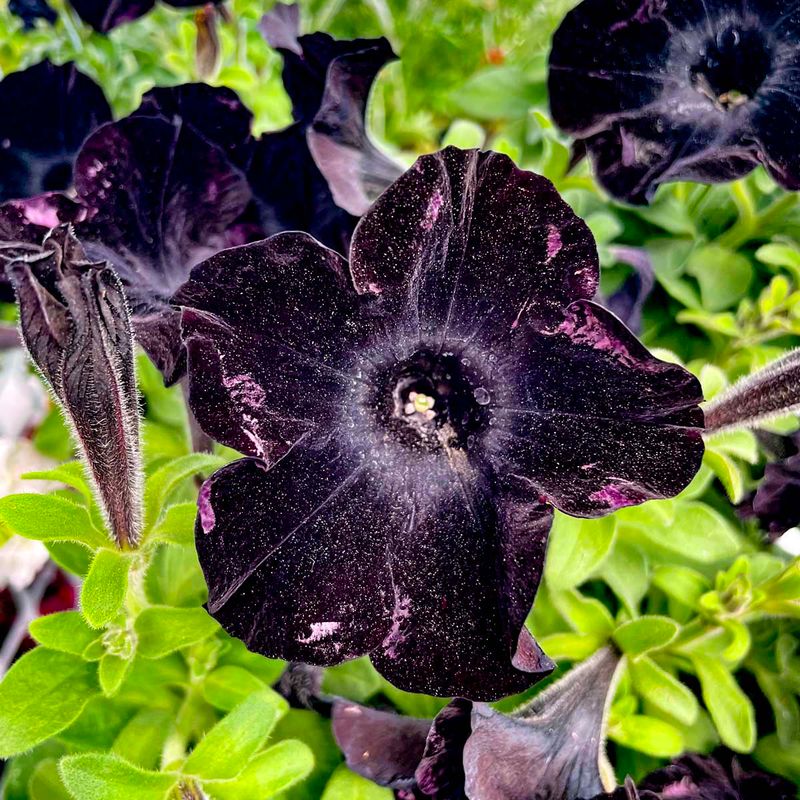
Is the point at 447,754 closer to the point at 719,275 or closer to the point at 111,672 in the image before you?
the point at 111,672

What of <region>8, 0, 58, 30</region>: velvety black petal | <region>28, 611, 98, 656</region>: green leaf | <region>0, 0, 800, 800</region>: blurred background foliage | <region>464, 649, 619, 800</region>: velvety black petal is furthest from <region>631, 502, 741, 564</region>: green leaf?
<region>8, 0, 58, 30</region>: velvety black petal

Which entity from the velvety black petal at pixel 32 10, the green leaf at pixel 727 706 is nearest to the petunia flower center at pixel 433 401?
the green leaf at pixel 727 706

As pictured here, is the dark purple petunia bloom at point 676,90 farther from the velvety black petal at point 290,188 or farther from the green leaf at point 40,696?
the green leaf at point 40,696

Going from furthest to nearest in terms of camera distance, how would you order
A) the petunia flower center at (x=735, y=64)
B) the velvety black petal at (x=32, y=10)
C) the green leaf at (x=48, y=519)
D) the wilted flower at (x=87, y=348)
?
the velvety black petal at (x=32, y=10) → the petunia flower center at (x=735, y=64) → the green leaf at (x=48, y=519) → the wilted flower at (x=87, y=348)

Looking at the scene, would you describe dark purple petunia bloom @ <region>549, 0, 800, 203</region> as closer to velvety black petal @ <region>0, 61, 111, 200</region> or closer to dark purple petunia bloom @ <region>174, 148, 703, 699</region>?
dark purple petunia bloom @ <region>174, 148, 703, 699</region>

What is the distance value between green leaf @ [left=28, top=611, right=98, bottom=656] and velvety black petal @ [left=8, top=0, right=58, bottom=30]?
80cm

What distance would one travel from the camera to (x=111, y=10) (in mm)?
749

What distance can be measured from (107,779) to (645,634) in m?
0.38

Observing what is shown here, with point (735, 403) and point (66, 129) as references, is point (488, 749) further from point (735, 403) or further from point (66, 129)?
point (66, 129)

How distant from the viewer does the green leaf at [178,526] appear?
48cm

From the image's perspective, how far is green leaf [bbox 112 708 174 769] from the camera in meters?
0.55

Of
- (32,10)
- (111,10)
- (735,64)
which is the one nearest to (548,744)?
(735,64)

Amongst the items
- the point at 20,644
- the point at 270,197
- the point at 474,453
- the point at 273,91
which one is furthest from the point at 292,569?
the point at 273,91

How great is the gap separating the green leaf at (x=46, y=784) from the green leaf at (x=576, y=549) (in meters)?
0.41
